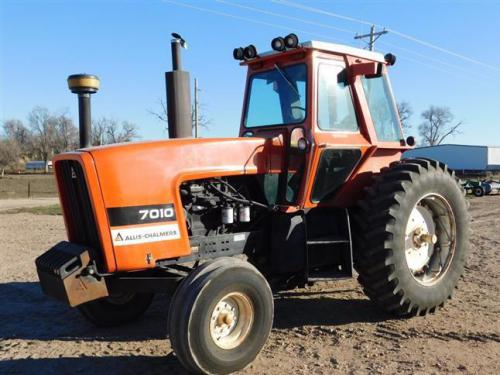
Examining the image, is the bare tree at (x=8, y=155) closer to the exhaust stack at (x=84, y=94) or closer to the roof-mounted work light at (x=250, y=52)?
the exhaust stack at (x=84, y=94)

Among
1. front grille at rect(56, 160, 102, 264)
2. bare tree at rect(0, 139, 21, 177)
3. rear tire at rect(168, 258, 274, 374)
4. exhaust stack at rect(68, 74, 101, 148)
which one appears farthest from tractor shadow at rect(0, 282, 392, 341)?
bare tree at rect(0, 139, 21, 177)

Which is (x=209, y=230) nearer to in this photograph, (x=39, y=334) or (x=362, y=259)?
(x=362, y=259)

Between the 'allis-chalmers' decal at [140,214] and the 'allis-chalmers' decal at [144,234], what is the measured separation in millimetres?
50

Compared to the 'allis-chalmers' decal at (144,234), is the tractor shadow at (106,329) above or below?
below

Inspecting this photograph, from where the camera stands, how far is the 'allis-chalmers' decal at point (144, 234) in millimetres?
3865

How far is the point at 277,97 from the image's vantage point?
5.30 metres

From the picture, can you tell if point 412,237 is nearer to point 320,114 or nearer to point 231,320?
point 320,114

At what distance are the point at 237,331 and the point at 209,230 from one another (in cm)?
95

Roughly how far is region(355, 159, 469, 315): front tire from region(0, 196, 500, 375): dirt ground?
30cm

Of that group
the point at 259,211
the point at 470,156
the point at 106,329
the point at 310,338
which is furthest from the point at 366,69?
the point at 470,156

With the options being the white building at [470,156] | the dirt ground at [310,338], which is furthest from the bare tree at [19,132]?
the dirt ground at [310,338]

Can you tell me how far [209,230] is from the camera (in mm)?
4570

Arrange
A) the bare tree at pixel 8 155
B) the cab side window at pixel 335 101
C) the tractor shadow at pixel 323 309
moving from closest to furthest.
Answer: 1. the cab side window at pixel 335 101
2. the tractor shadow at pixel 323 309
3. the bare tree at pixel 8 155

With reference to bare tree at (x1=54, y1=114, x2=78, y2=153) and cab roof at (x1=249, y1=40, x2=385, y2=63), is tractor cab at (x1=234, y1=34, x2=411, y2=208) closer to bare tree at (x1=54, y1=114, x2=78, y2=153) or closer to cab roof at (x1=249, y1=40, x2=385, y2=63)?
cab roof at (x1=249, y1=40, x2=385, y2=63)
